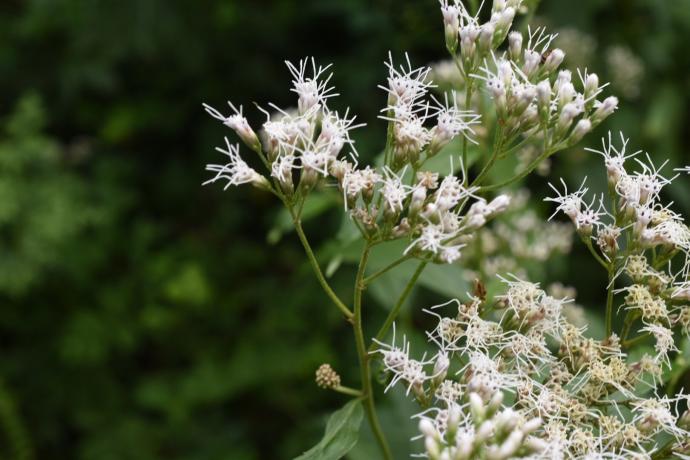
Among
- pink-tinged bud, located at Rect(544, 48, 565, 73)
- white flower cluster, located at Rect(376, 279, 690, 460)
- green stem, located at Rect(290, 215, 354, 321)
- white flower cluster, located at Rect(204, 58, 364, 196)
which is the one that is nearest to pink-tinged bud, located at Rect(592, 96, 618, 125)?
pink-tinged bud, located at Rect(544, 48, 565, 73)

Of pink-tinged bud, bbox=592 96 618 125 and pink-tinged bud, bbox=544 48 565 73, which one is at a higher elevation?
pink-tinged bud, bbox=544 48 565 73

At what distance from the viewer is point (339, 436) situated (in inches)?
67.0

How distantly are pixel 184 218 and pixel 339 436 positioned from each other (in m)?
3.48

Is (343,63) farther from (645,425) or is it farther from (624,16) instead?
(645,425)

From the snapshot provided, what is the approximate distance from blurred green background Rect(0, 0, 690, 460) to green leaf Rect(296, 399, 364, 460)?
1.98 meters

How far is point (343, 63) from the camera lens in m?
4.50

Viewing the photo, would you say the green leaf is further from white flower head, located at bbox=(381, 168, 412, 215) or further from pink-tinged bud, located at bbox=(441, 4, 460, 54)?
pink-tinged bud, located at bbox=(441, 4, 460, 54)

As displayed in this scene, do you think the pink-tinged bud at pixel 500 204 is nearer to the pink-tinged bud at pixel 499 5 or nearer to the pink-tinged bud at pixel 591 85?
the pink-tinged bud at pixel 591 85

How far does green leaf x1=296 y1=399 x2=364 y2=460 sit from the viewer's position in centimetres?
164

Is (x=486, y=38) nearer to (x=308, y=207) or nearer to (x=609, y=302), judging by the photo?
(x=609, y=302)

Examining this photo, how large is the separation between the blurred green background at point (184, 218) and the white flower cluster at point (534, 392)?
2042 millimetres

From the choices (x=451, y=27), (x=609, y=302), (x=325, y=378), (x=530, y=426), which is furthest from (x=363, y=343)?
(x=451, y=27)

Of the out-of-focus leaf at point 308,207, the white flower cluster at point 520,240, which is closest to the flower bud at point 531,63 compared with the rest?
the out-of-focus leaf at point 308,207

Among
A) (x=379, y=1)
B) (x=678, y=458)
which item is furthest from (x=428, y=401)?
(x=379, y=1)
